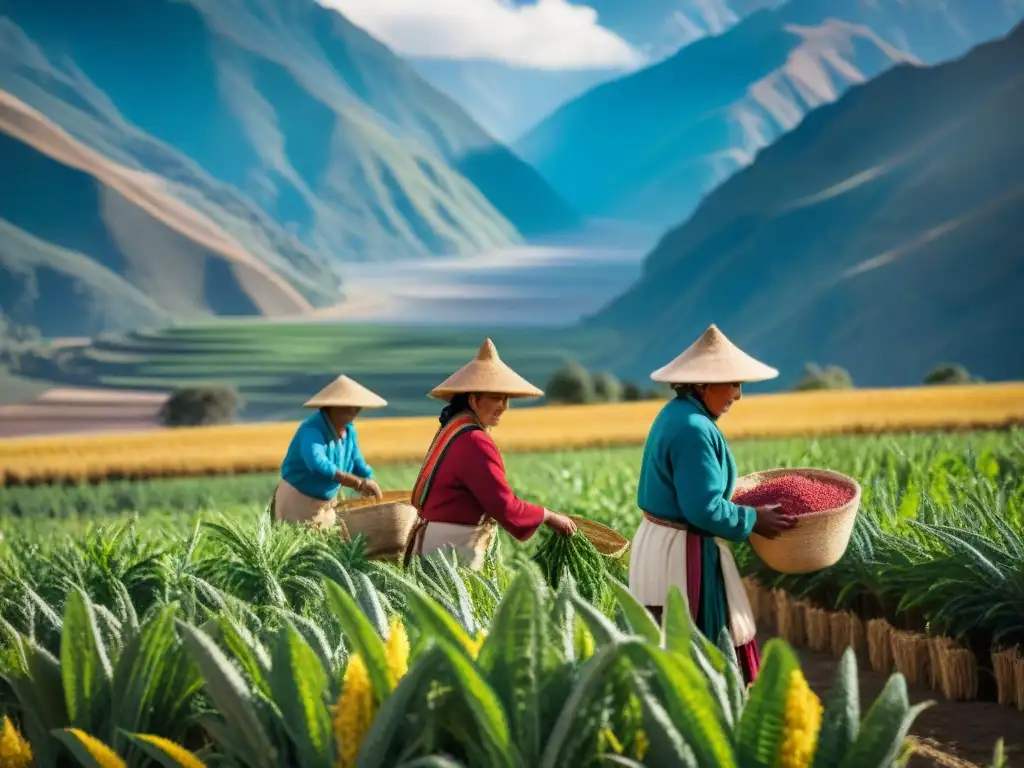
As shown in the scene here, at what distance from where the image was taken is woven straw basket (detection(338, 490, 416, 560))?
5449mm

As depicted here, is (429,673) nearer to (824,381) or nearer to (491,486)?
(491,486)

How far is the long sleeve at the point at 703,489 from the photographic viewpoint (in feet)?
12.6

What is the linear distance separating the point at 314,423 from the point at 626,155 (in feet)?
120

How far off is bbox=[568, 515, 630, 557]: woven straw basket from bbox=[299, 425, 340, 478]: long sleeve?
157 centimetres

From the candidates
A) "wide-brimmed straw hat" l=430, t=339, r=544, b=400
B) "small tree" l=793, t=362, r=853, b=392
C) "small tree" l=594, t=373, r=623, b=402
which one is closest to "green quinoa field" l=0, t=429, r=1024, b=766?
"wide-brimmed straw hat" l=430, t=339, r=544, b=400

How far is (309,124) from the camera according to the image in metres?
39.8

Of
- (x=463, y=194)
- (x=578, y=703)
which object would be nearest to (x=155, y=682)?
(x=578, y=703)

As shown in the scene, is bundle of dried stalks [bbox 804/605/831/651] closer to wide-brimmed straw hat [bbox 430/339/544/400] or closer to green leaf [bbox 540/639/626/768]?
wide-brimmed straw hat [bbox 430/339/544/400]

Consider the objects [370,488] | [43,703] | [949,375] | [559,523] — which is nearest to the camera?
[43,703]

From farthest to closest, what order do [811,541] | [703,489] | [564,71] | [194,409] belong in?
Answer: 1. [564,71]
2. [194,409]
3. [811,541]
4. [703,489]

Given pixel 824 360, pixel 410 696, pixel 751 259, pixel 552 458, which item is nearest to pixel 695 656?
pixel 410 696

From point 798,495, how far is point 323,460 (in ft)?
8.91

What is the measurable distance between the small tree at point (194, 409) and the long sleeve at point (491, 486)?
19.9 m

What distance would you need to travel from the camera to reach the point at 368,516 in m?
5.46
